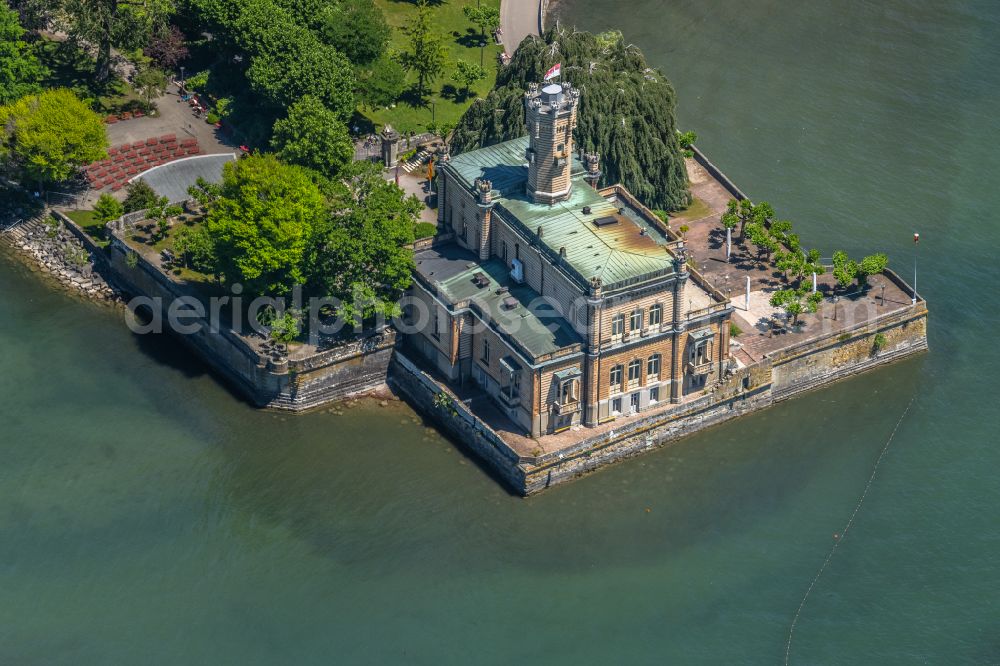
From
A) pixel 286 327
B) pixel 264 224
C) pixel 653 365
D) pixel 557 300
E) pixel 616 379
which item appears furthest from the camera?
pixel 286 327

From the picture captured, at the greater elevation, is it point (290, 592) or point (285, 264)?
point (285, 264)

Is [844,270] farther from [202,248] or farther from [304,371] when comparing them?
[202,248]

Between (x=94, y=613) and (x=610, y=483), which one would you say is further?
(x=610, y=483)

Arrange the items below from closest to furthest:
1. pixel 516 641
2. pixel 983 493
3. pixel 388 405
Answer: pixel 516 641 < pixel 983 493 < pixel 388 405

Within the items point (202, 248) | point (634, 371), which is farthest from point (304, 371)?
point (634, 371)

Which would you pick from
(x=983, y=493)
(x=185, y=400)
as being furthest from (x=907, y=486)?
(x=185, y=400)

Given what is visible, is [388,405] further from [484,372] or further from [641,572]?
[641,572]

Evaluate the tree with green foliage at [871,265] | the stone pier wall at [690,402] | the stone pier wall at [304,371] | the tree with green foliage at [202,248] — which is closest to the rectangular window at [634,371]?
the stone pier wall at [690,402]
